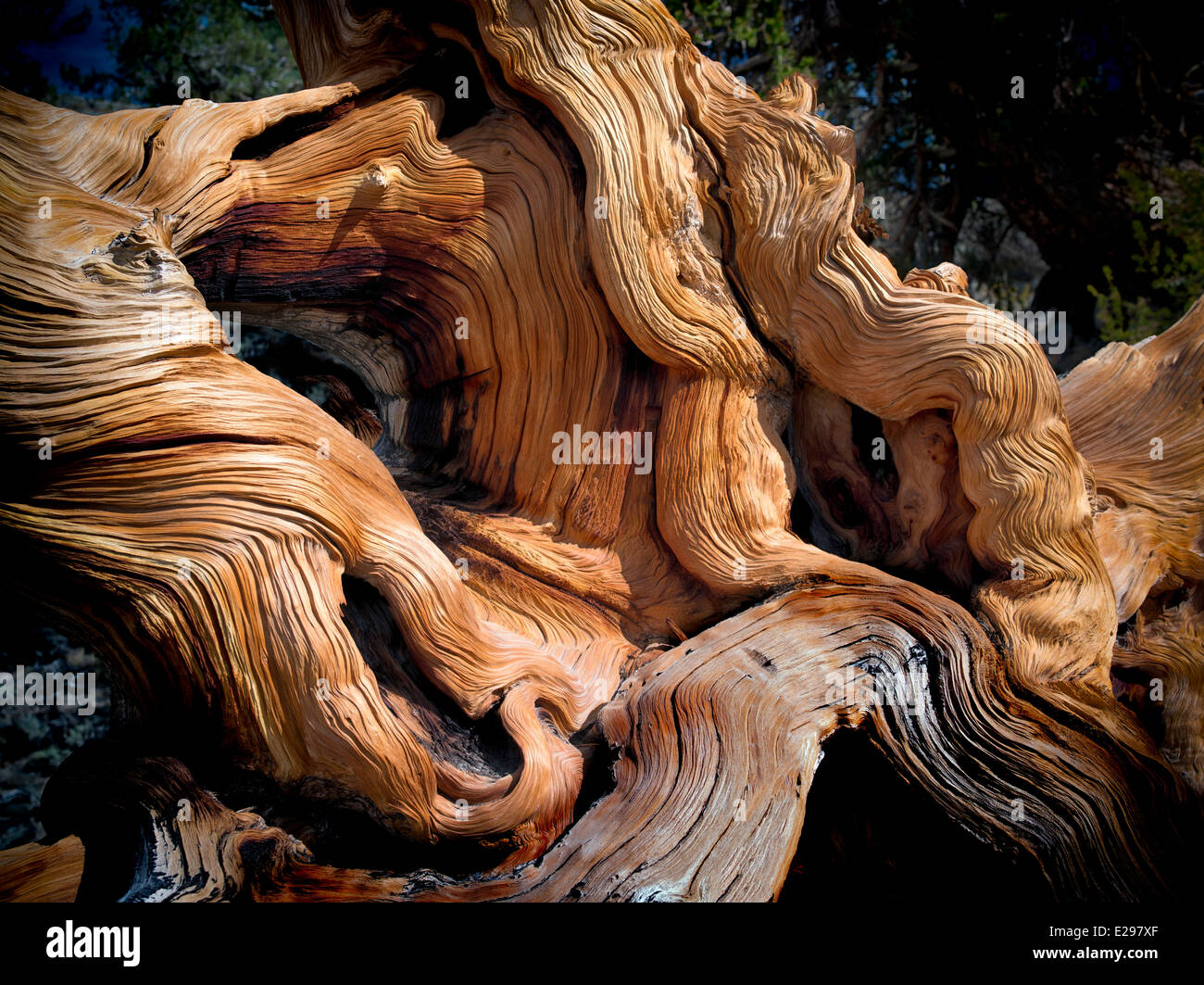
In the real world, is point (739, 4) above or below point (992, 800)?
above

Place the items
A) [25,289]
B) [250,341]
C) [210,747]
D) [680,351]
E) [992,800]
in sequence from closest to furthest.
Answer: [25,289]
[210,747]
[992,800]
[680,351]
[250,341]

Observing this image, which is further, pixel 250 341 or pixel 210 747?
pixel 250 341

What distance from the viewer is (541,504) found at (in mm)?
3354

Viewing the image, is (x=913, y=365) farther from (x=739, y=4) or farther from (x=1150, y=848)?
(x=739, y=4)

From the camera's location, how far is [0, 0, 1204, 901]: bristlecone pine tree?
2396 millimetres

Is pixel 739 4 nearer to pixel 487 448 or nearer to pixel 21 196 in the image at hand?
pixel 487 448

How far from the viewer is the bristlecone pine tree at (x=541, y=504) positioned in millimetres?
2396

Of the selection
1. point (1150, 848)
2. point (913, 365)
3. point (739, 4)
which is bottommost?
point (1150, 848)

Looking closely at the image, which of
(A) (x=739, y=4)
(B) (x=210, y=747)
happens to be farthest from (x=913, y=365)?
(A) (x=739, y=4)

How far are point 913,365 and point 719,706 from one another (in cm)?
132

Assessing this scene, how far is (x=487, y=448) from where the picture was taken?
3459 millimetres

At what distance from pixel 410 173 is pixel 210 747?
1.90m

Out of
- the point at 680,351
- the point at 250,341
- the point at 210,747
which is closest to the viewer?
the point at 210,747

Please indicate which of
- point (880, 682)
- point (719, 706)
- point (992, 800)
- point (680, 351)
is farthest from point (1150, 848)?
point (680, 351)
